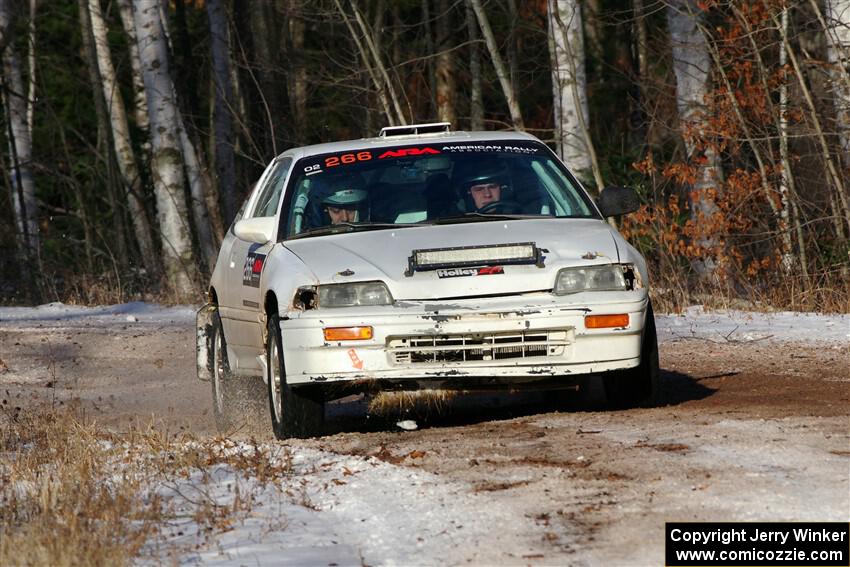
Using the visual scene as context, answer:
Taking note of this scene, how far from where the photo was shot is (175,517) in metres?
6.22

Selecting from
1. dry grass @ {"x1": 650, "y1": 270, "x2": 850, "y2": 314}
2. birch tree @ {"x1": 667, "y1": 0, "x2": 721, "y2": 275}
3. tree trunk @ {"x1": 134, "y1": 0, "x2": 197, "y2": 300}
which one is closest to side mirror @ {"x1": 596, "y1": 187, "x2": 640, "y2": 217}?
dry grass @ {"x1": 650, "y1": 270, "x2": 850, "y2": 314}

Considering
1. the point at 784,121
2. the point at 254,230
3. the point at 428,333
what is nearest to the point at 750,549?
the point at 428,333

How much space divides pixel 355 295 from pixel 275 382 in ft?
2.63

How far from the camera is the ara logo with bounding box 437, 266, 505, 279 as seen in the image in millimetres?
7906

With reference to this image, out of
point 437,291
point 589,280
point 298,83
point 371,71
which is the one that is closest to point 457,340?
point 437,291

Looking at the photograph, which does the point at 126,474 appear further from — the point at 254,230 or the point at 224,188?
the point at 224,188

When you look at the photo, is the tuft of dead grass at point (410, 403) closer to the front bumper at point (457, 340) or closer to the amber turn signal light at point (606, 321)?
the front bumper at point (457, 340)

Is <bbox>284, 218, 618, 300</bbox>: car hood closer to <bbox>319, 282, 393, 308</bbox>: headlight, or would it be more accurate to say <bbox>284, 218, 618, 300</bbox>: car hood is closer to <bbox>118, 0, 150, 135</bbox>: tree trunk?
<bbox>319, 282, 393, 308</bbox>: headlight

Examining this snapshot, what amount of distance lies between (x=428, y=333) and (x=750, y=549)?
111 inches

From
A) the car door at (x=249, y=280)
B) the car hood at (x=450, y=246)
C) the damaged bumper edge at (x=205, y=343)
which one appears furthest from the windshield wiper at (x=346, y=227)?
the damaged bumper edge at (x=205, y=343)

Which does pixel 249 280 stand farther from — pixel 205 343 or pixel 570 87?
pixel 570 87

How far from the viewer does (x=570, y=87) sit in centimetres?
1778

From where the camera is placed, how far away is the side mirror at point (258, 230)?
8.90 m

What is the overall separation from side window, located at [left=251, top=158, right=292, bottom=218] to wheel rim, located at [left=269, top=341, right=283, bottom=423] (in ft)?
4.28
